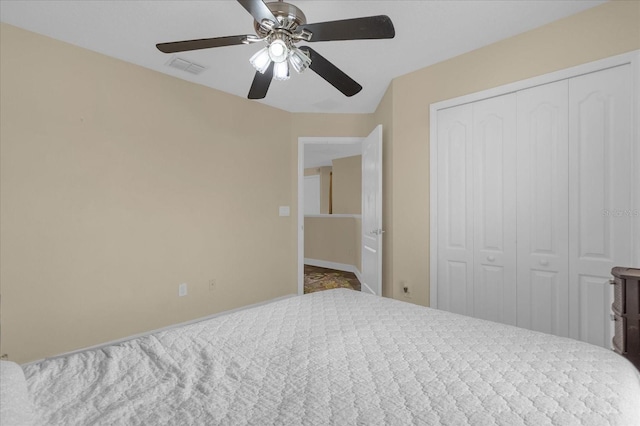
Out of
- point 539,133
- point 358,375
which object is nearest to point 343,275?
point 539,133

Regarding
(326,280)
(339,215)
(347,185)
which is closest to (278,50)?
(326,280)

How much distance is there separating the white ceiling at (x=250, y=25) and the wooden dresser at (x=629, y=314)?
1724 millimetres

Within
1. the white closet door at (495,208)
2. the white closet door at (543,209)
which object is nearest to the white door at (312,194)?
the white closet door at (495,208)

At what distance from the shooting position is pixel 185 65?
2.81m

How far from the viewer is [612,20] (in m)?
2.01

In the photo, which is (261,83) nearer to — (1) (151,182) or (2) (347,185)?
(1) (151,182)

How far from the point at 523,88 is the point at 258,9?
200 centimetres

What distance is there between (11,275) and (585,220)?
3.80 m

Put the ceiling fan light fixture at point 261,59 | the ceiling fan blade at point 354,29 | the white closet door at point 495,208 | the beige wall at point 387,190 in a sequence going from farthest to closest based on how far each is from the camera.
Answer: the beige wall at point 387,190, the white closet door at point 495,208, the ceiling fan light fixture at point 261,59, the ceiling fan blade at point 354,29

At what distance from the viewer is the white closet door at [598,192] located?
6.46 feet

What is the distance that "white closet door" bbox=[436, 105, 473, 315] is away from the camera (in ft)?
8.80

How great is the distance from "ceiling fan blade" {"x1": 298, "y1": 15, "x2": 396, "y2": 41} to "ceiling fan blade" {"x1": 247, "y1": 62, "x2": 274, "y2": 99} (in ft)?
1.46

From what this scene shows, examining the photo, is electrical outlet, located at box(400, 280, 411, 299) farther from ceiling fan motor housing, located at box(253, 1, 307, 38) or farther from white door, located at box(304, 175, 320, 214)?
white door, located at box(304, 175, 320, 214)

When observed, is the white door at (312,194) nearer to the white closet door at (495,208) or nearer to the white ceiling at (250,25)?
the white ceiling at (250,25)
